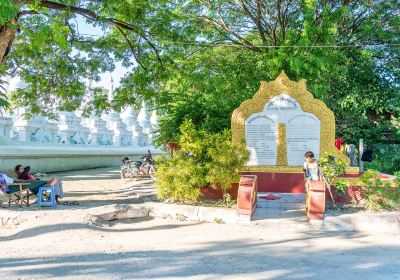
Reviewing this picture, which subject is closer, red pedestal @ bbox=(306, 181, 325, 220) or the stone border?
the stone border

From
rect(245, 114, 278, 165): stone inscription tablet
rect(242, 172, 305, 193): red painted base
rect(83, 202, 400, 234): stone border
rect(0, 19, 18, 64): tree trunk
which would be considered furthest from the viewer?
rect(245, 114, 278, 165): stone inscription tablet

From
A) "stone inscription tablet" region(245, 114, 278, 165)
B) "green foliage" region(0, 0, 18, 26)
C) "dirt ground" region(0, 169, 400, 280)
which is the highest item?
"green foliage" region(0, 0, 18, 26)

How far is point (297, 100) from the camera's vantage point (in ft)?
34.9

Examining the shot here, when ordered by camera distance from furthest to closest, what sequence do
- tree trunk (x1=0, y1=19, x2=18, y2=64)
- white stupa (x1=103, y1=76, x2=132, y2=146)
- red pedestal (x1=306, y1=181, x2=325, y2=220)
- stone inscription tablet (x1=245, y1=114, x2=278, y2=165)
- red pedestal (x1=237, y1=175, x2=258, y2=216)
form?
1. white stupa (x1=103, y1=76, x2=132, y2=146)
2. stone inscription tablet (x1=245, y1=114, x2=278, y2=165)
3. tree trunk (x1=0, y1=19, x2=18, y2=64)
4. red pedestal (x1=237, y1=175, x2=258, y2=216)
5. red pedestal (x1=306, y1=181, x2=325, y2=220)

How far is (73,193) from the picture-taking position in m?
11.3

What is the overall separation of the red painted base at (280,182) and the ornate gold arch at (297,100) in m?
0.18

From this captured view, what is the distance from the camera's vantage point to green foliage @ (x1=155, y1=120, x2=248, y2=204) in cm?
818

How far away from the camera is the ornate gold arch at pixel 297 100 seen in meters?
10.4

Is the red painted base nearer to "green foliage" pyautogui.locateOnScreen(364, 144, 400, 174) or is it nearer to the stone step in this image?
the stone step

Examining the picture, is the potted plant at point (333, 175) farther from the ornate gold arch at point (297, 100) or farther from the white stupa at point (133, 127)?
the white stupa at point (133, 127)

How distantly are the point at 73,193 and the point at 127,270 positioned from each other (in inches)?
282

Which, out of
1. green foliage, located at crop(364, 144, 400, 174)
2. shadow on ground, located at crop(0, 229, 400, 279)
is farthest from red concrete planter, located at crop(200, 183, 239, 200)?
green foliage, located at crop(364, 144, 400, 174)

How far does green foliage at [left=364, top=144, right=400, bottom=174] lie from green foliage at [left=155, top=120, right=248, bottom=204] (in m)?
7.95

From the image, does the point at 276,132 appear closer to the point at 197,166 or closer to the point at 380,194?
the point at 197,166
